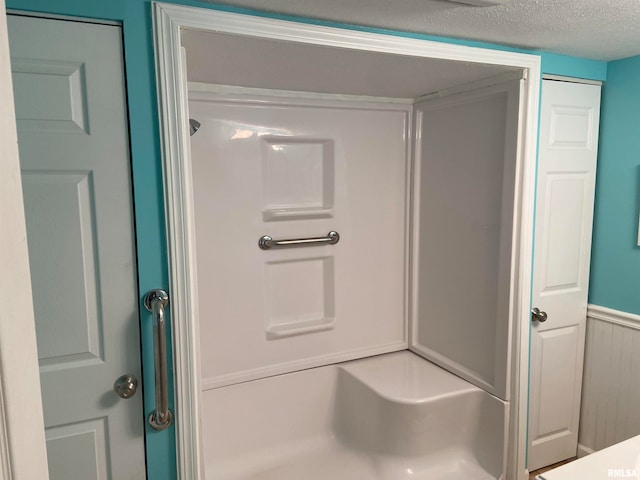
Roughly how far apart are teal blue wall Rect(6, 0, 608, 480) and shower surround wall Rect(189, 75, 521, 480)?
0.70 m

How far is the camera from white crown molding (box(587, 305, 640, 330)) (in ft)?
6.59

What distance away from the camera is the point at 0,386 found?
21.4 inches

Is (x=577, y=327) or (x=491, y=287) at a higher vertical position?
(x=491, y=287)

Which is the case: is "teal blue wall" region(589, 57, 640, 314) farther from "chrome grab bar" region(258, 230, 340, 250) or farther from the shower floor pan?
"chrome grab bar" region(258, 230, 340, 250)

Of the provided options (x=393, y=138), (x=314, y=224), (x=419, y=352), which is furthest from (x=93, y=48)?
(x=419, y=352)

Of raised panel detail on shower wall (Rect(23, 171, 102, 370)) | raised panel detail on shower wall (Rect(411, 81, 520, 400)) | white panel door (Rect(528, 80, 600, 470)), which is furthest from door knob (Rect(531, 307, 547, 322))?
A: raised panel detail on shower wall (Rect(23, 171, 102, 370))

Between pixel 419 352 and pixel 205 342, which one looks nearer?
pixel 205 342

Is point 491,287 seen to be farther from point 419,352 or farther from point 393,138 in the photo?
point 393,138

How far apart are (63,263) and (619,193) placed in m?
2.21

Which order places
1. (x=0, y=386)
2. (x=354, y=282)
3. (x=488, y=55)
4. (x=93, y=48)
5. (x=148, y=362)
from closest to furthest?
1. (x=0, y=386)
2. (x=93, y=48)
3. (x=148, y=362)
4. (x=488, y=55)
5. (x=354, y=282)

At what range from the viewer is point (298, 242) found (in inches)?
83.5

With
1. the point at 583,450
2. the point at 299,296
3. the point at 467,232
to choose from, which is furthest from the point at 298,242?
the point at 583,450

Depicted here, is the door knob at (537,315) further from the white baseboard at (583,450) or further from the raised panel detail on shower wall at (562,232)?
the white baseboard at (583,450)

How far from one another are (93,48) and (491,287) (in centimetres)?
172
